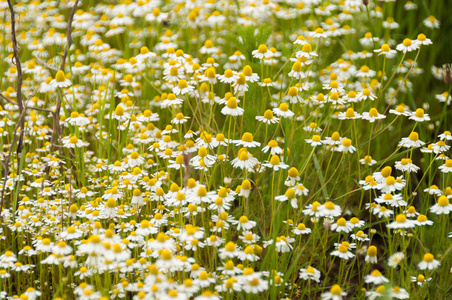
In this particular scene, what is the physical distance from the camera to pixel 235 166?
2303mm

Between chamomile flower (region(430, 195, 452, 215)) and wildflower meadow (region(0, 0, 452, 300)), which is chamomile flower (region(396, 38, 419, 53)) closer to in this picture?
wildflower meadow (region(0, 0, 452, 300))

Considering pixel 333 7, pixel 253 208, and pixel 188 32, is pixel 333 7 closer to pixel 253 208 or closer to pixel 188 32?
pixel 188 32

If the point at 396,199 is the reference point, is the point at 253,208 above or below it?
below

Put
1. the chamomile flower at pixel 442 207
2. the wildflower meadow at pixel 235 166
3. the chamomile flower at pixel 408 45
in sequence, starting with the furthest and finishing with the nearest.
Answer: the chamomile flower at pixel 408 45 < the chamomile flower at pixel 442 207 < the wildflower meadow at pixel 235 166

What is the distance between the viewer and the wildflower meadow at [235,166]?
2.15 m

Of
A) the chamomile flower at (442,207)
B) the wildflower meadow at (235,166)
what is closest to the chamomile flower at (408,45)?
the wildflower meadow at (235,166)

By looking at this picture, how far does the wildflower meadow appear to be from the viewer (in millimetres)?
2154

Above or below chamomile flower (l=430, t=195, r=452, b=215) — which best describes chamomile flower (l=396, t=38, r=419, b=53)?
above

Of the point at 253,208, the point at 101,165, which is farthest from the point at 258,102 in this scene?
the point at 101,165

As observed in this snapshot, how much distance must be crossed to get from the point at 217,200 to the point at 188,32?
8.95 feet

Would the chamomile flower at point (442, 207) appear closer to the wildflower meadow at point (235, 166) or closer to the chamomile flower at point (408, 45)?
the wildflower meadow at point (235, 166)

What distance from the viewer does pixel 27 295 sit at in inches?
77.0

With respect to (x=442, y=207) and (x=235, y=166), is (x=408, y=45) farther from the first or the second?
(x=235, y=166)

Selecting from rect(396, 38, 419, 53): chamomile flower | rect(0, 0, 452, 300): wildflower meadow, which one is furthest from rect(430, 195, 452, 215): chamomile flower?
rect(396, 38, 419, 53): chamomile flower
